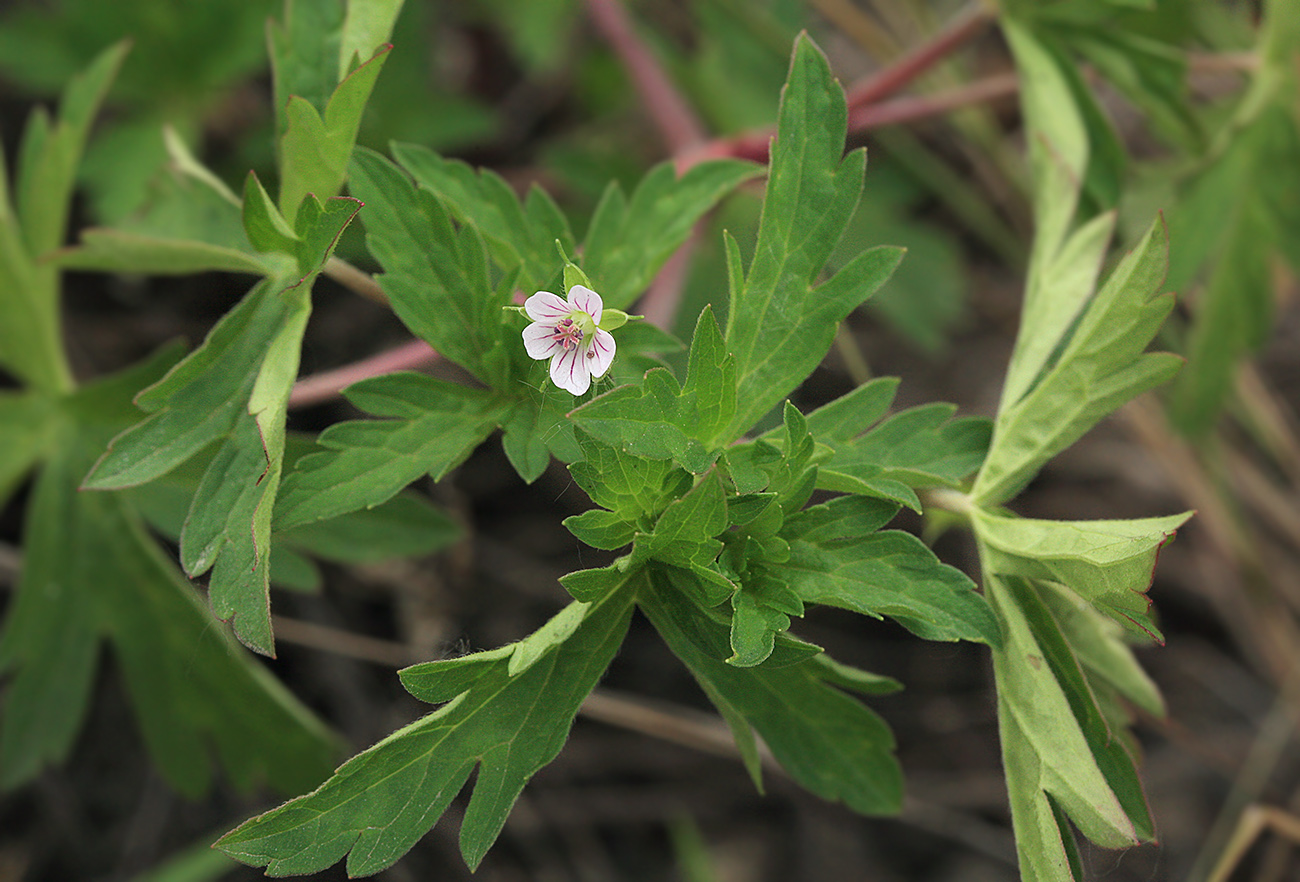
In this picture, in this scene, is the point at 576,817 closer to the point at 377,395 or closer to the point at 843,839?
the point at 843,839

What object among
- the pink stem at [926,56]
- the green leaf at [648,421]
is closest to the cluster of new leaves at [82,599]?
the green leaf at [648,421]

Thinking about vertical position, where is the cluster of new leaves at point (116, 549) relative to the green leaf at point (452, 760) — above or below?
below

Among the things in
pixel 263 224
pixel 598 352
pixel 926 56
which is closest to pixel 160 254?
pixel 263 224

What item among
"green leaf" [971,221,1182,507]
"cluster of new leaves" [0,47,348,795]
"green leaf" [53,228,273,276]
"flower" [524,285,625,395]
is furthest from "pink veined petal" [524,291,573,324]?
"cluster of new leaves" [0,47,348,795]

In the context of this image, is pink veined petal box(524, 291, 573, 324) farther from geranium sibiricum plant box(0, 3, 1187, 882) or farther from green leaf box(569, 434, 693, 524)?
green leaf box(569, 434, 693, 524)

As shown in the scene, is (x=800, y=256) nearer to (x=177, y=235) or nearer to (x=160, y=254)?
(x=160, y=254)

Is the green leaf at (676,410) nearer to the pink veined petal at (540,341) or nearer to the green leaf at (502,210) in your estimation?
the pink veined petal at (540,341)

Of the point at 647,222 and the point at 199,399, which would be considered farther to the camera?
the point at 647,222
